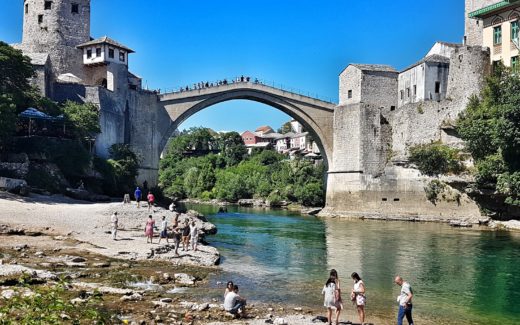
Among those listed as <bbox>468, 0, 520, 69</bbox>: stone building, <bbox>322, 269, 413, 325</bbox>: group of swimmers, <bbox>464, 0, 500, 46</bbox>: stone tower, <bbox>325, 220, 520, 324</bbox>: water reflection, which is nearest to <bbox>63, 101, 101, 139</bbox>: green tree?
<bbox>325, 220, 520, 324</bbox>: water reflection

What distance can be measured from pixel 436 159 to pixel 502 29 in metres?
11.0

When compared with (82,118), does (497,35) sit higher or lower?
higher

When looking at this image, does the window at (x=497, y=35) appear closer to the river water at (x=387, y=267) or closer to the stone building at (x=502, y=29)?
the stone building at (x=502, y=29)

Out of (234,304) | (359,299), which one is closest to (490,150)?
(359,299)

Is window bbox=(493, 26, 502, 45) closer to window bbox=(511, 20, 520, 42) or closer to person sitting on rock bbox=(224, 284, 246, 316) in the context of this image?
window bbox=(511, 20, 520, 42)

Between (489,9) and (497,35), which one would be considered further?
(497,35)

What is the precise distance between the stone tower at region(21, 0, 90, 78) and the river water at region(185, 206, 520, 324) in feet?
64.6

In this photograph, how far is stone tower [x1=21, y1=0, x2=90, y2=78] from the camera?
42094 mm

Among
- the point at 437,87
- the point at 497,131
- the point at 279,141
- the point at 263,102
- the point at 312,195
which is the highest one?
the point at 279,141

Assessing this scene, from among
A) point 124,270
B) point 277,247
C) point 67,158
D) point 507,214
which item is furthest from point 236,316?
point 507,214

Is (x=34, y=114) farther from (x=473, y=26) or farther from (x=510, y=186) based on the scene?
(x=473, y=26)

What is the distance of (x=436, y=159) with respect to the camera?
4209 centimetres

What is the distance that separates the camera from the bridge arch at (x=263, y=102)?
46469mm

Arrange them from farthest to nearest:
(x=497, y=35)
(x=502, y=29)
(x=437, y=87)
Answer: (x=437, y=87) < (x=497, y=35) < (x=502, y=29)
